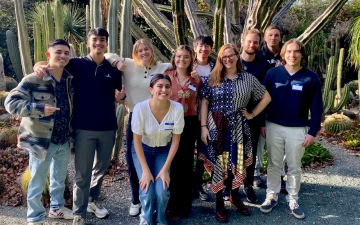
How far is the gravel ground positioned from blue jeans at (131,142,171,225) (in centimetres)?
44

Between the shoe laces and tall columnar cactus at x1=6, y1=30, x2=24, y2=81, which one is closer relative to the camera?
the shoe laces

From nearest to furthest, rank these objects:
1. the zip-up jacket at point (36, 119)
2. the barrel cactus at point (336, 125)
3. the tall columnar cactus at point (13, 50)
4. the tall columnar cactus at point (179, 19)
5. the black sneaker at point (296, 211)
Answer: the zip-up jacket at point (36, 119) → the black sneaker at point (296, 211) → the tall columnar cactus at point (179, 19) → the barrel cactus at point (336, 125) → the tall columnar cactus at point (13, 50)

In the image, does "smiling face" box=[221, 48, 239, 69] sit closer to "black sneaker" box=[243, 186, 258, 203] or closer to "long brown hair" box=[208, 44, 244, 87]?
"long brown hair" box=[208, 44, 244, 87]

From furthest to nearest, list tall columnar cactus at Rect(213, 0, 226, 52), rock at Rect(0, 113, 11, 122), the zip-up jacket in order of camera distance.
→ rock at Rect(0, 113, 11, 122) < tall columnar cactus at Rect(213, 0, 226, 52) < the zip-up jacket

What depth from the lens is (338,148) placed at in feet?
22.4

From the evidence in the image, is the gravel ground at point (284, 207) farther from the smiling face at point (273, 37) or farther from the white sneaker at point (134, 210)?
the smiling face at point (273, 37)

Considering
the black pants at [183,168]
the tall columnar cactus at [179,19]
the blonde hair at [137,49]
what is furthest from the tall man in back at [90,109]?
the tall columnar cactus at [179,19]

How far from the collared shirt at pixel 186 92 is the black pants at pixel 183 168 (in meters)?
0.12

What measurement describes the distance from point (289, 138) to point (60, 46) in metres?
2.57

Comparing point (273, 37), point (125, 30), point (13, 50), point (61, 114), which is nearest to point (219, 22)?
point (273, 37)

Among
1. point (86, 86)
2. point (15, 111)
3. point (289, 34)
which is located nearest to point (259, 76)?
point (86, 86)

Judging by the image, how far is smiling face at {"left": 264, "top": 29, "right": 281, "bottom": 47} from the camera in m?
3.98

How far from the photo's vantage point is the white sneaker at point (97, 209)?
3.62 meters

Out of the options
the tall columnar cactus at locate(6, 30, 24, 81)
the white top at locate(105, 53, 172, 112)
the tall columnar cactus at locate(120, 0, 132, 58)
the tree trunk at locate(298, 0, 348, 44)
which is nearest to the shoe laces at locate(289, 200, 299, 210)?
the white top at locate(105, 53, 172, 112)
